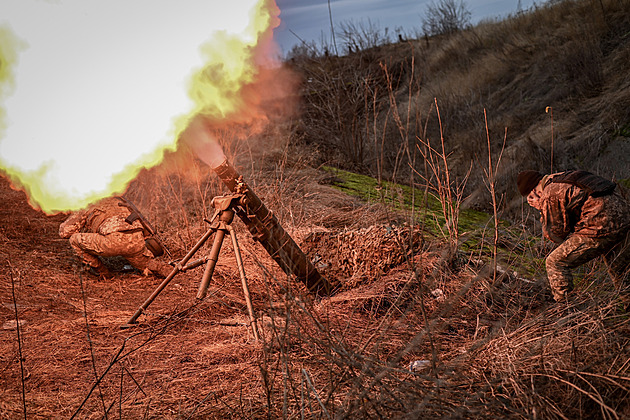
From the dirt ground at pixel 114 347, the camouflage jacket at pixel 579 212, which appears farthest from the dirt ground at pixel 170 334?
the camouflage jacket at pixel 579 212

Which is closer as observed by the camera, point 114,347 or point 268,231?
point 114,347

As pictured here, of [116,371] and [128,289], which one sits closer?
[116,371]

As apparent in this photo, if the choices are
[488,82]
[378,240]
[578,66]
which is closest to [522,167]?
[578,66]

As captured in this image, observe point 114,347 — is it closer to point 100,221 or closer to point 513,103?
point 100,221

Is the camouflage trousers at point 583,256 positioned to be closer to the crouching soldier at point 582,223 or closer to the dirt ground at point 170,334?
the crouching soldier at point 582,223

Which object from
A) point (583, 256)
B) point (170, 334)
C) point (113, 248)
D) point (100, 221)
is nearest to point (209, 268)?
point (170, 334)

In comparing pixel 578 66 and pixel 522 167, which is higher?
pixel 578 66

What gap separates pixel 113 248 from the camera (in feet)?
19.6

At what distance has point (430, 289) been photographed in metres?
5.18

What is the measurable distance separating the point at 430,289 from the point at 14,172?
14.2ft

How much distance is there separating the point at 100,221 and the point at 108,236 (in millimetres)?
290

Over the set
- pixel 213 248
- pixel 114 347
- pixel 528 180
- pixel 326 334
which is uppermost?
pixel 213 248

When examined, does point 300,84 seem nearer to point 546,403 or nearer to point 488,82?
point 488,82

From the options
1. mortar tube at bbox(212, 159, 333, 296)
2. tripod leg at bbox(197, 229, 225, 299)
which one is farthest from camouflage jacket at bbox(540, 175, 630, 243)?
tripod leg at bbox(197, 229, 225, 299)
